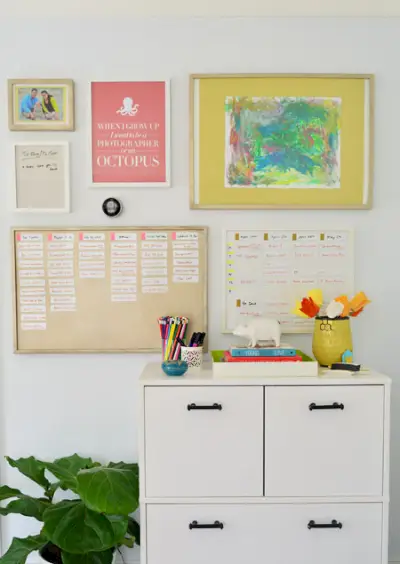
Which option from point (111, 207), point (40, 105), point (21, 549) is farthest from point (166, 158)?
point (21, 549)

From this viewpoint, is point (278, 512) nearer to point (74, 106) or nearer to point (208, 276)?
point (208, 276)

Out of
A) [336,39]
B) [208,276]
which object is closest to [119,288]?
[208,276]

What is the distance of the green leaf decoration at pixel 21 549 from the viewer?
1.87 m

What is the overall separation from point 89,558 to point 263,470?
0.67 metres

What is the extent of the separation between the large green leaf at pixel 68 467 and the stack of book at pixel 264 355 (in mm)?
707

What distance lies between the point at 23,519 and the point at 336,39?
2306 mm

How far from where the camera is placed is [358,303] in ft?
6.66

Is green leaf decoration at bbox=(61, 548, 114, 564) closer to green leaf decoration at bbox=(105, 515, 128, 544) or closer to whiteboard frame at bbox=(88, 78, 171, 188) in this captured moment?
green leaf decoration at bbox=(105, 515, 128, 544)

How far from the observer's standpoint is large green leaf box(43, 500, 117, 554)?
177 cm

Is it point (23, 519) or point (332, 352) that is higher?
point (332, 352)

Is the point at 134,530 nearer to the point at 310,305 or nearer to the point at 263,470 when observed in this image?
the point at 263,470

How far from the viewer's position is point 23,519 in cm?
223

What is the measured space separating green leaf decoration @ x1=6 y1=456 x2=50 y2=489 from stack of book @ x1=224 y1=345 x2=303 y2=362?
84cm

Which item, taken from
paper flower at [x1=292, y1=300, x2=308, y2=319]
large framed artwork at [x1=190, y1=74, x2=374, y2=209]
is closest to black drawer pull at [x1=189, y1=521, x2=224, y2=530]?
paper flower at [x1=292, y1=300, x2=308, y2=319]
